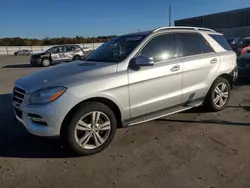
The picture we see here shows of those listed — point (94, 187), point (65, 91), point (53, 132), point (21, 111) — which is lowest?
point (94, 187)

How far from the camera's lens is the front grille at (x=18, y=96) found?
362 cm

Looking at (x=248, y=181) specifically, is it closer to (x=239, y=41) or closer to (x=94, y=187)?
(x=94, y=187)

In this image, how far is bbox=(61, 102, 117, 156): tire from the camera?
11.3ft

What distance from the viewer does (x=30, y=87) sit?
3.54 metres

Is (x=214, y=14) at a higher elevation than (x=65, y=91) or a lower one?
higher

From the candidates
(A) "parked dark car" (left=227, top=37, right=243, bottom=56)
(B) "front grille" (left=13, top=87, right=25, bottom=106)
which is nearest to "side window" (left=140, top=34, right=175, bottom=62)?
(B) "front grille" (left=13, top=87, right=25, bottom=106)

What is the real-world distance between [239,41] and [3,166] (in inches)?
690

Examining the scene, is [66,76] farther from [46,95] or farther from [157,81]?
[157,81]

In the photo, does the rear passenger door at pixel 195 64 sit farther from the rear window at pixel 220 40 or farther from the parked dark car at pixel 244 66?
the parked dark car at pixel 244 66

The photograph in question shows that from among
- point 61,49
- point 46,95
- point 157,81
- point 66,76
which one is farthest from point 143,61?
point 61,49

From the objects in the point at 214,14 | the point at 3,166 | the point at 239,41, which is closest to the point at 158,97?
the point at 3,166

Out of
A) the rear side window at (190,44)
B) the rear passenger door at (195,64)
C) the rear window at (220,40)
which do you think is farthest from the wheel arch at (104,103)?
the rear window at (220,40)

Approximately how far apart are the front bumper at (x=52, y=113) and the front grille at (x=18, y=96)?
0.24 m

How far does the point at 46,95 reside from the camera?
11.0 ft
